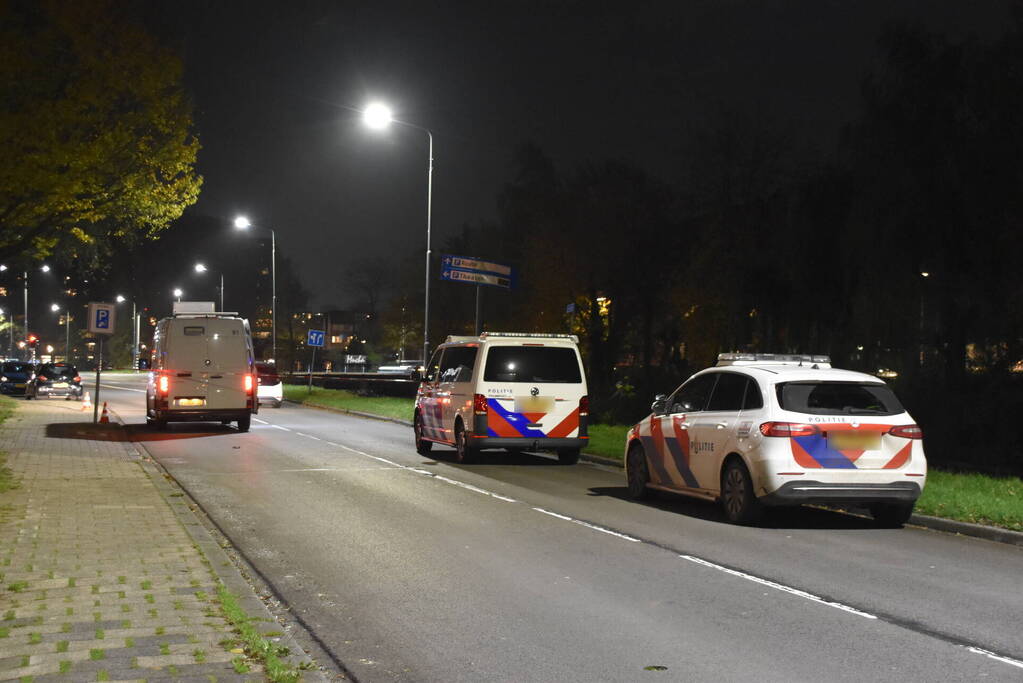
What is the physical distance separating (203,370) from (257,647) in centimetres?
2053

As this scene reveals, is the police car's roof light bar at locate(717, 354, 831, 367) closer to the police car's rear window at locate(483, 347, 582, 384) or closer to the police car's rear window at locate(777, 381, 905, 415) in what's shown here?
the police car's rear window at locate(777, 381, 905, 415)

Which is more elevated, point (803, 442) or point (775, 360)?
point (775, 360)

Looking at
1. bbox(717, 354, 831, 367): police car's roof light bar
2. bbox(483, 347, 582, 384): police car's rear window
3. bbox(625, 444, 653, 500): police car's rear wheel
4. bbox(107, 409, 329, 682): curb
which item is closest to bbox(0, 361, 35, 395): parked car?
bbox(107, 409, 329, 682): curb

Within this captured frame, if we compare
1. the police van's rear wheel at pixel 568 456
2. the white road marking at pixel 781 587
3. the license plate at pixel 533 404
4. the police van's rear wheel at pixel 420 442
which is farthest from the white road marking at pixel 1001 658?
the police van's rear wheel at pixel 420 442

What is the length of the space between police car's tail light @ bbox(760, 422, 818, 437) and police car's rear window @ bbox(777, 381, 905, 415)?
0.69 feet

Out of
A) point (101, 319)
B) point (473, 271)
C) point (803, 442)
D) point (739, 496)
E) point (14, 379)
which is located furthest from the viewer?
point (14, 379)

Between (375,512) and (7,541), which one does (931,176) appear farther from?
(7,541)

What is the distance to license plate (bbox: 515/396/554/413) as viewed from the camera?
61.2ft

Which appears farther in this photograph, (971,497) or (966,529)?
(971,497)

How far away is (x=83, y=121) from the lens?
20.4m

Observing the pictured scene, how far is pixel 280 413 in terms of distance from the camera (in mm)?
37125

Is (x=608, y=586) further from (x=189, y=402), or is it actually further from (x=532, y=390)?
(x=189, y=402)

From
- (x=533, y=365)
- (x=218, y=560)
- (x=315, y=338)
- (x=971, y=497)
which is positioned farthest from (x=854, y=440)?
(x=315, y=338)

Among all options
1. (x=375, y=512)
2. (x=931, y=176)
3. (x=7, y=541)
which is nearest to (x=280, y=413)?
(x=931, y=176)
